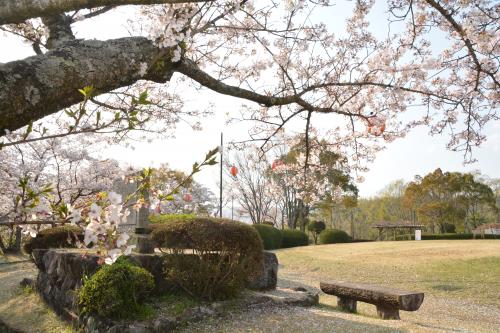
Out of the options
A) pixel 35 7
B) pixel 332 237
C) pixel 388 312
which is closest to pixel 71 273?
pixel 388 312

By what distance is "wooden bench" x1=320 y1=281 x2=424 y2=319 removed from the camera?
6.64m

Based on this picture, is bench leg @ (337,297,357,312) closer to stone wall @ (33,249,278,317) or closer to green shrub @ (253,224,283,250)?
stone wall @ (33,249,278,317)

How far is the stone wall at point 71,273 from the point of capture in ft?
24.2

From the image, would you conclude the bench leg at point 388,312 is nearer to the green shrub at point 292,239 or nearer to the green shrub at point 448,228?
the green shrub at point 292,239

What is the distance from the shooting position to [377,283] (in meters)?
12.0

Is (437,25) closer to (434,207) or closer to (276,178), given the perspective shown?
(276,178)

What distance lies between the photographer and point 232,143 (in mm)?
6707

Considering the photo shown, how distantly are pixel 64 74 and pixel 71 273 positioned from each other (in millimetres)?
6752

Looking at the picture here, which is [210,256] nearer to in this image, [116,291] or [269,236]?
[116,291]

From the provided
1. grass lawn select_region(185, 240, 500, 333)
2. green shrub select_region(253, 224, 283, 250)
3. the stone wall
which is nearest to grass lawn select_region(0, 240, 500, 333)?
grass lawn select_region(185, 240, 500, 333)

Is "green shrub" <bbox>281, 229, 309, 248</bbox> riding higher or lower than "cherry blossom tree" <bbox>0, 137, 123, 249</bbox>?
lower

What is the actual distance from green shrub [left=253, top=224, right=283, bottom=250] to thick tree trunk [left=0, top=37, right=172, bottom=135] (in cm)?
1936

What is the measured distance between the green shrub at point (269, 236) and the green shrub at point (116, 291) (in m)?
15.1

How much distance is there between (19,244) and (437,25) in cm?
1845
